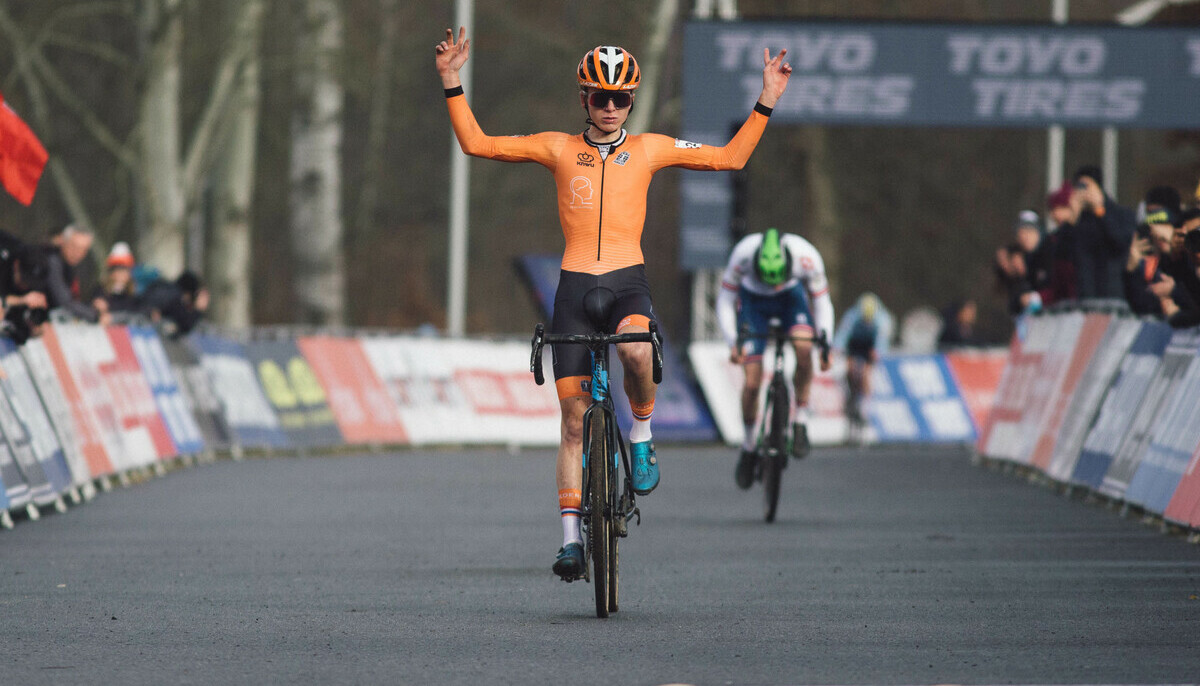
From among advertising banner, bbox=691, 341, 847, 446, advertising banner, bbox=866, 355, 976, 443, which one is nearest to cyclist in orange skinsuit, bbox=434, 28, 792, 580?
advertising banner, bbox=691, 341, 847, 446

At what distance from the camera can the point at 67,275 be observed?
719 inches

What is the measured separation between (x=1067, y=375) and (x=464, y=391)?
10346 millimetres

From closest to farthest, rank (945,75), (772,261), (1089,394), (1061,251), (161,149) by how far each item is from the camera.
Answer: (772,261)
(1089,394)
(1061,251)
(945,75)
(161,149)

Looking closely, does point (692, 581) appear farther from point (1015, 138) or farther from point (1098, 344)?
point (1015, 138)

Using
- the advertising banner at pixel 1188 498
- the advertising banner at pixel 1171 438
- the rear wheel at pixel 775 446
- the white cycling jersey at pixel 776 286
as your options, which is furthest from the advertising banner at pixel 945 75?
the advertising banner at pixel 1188 498

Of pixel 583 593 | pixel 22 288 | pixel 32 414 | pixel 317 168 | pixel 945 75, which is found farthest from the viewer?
pixel 317 168

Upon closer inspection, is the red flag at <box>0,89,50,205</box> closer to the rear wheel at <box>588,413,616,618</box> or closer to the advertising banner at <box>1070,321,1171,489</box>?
the rear wheel at <box>588,413,616,618</box>

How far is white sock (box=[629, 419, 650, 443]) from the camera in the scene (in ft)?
30.8

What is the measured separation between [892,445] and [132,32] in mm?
20476

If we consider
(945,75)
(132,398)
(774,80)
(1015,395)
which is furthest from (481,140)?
(945,75)

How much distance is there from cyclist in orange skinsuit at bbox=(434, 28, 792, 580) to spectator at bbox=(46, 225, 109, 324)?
736 centimetres

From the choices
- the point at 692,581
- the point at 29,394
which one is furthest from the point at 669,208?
the point at 692,581

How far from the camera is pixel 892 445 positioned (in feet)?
93.0

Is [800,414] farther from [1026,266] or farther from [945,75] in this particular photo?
[945,75]
